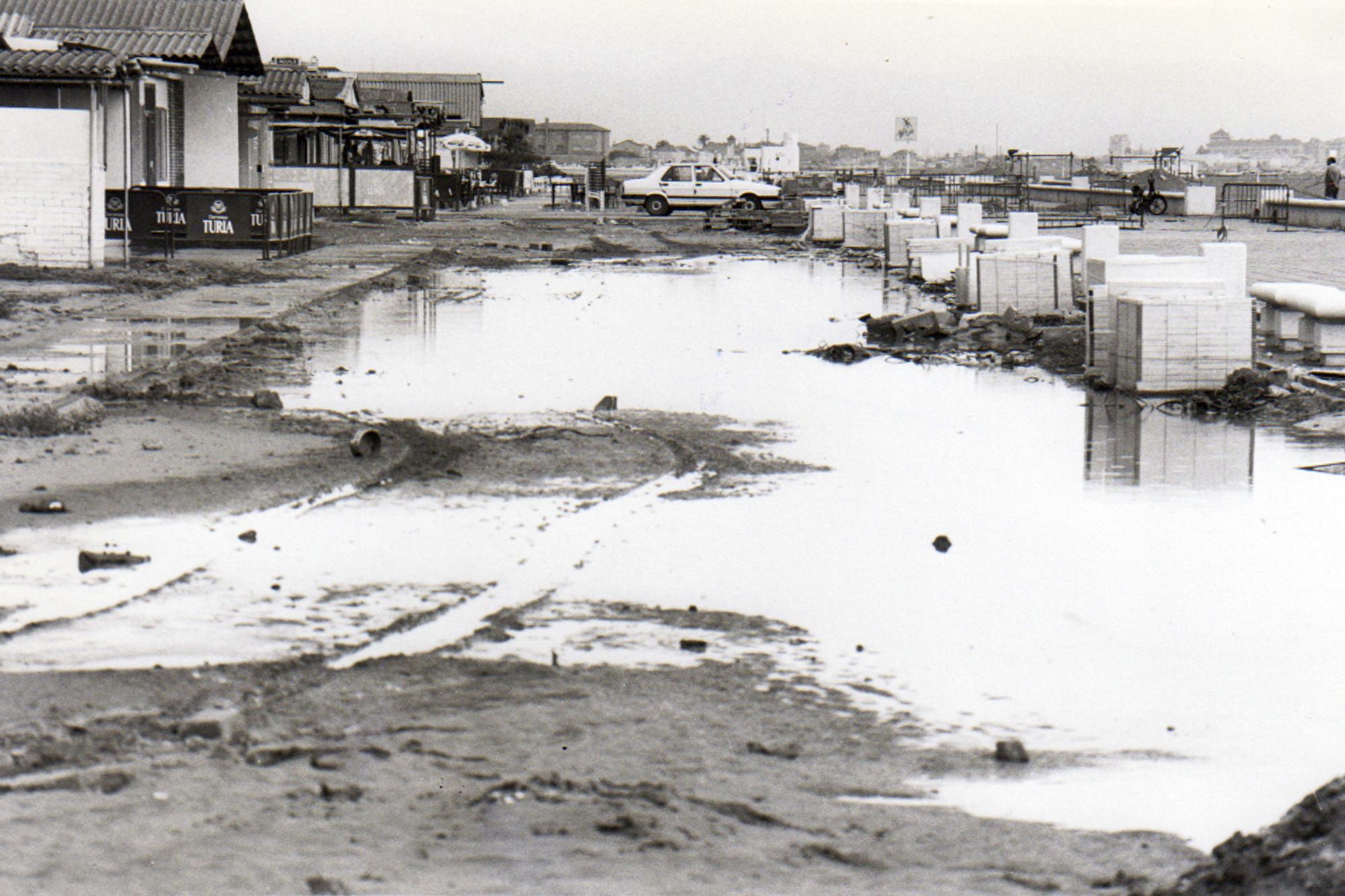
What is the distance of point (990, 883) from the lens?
439 centimetres

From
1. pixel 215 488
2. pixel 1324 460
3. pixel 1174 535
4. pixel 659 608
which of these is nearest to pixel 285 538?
pixel 215 488

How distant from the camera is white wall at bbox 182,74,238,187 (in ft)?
121

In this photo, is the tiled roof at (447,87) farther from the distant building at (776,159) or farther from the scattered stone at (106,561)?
the scattered stone at (106,561)

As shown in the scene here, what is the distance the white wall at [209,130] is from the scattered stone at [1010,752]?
110 feet

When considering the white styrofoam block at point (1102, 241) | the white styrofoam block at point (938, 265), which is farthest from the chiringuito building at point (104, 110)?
the white styrofoam block at point (1102, 241)

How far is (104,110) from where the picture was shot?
28.1 metres

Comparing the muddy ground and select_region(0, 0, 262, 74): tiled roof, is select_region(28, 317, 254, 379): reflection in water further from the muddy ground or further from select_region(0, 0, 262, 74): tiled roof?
select_region(0, 0, 262, 74): tiled roof

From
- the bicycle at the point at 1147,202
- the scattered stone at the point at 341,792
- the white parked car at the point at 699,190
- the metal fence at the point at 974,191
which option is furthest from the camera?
the white parked car at the point at 699,190

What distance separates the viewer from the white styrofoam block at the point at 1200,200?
5528 cm

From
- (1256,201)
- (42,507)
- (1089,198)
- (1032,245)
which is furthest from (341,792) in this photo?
(1089,198)

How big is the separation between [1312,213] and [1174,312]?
37233 millimetres

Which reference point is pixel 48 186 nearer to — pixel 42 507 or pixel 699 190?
pixel 42 507

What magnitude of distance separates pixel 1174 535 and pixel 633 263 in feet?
83.2

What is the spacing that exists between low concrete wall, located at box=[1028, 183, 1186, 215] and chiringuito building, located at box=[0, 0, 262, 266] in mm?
29207
